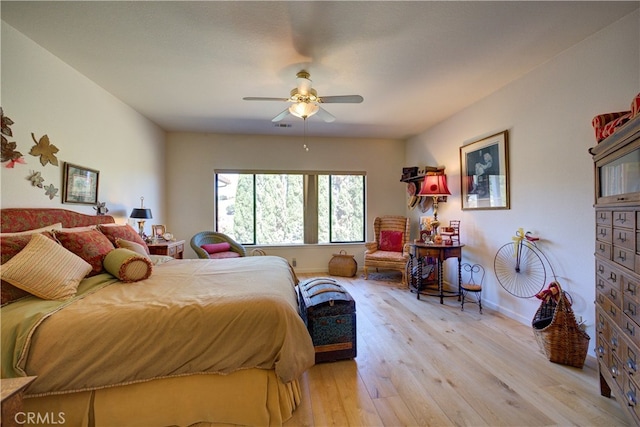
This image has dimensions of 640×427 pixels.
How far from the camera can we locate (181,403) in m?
1.48

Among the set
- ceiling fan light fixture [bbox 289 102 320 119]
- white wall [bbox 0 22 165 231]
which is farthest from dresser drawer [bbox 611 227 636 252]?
white wall [bbox 0 22 165 231]

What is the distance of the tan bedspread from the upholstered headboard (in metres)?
1.00

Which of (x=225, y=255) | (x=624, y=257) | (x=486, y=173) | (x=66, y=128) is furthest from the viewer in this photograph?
(x=225, y=255)

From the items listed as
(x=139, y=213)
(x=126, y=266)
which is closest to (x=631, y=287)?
(x=126, y=266)

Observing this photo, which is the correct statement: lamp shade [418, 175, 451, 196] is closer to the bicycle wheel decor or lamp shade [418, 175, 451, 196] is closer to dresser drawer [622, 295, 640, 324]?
the bicycle wheel decor

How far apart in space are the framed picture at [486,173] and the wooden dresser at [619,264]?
1.38 metres

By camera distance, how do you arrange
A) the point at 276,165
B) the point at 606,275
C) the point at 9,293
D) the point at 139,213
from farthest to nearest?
1. the point at 276,165
2. the point at 139,213
3. the point at 606,275
4. the point at 9,293

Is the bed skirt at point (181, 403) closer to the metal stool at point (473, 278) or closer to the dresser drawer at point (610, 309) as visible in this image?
the dresser drawer at point (610, 309)

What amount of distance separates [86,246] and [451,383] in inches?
114

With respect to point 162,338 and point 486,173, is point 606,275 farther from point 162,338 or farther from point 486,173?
point 162,338

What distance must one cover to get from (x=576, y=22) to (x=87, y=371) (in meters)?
3.96

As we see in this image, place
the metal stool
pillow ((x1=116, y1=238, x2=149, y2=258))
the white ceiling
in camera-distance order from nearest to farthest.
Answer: the white ceiling
pillow ((x1=116, y1=238, x2=149, y2=258))
the metal stool

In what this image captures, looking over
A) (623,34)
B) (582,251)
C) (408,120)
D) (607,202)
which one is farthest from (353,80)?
(582,251)

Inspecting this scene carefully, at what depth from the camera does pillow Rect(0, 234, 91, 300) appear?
5.05 feet
